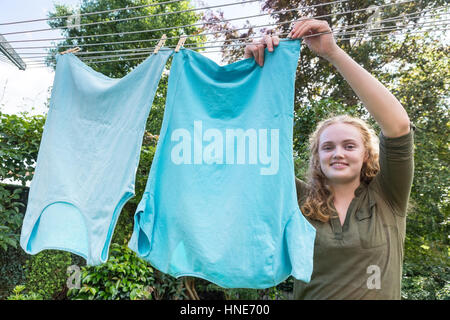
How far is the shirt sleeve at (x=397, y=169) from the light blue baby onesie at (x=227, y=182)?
1.19ft

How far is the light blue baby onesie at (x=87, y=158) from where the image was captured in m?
1.64

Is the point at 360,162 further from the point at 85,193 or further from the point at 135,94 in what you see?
the point at 85,193

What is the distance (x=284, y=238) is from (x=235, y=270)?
0.26m

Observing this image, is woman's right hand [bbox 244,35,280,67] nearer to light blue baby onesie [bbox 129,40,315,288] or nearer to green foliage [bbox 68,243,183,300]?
light blue baby onesie [bbox 129,40,315,288]

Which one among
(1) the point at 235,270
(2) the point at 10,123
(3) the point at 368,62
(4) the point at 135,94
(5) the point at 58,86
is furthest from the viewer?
(3) the point at 368,62

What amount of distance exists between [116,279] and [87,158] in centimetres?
180

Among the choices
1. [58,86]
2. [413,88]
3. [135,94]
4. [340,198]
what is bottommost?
[340,198]

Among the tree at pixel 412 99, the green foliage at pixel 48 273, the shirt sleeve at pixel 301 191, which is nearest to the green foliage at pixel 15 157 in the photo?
the green foliage at pixel 48 273

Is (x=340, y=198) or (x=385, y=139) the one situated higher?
(x=385, y=139)

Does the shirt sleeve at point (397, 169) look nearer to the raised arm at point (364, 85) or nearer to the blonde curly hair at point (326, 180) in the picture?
the raised arm at point (364, 85)

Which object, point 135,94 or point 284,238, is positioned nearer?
point 284,238

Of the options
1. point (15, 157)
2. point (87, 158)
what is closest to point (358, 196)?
point (87, 158)

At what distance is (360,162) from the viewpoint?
1.40 m
